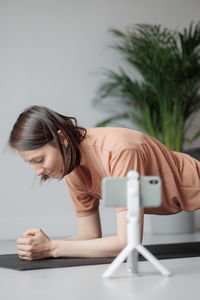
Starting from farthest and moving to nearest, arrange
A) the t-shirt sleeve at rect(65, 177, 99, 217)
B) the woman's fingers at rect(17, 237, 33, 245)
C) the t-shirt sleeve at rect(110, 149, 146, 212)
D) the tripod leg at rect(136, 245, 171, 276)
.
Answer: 1. the t-shirt sleeve at rect(65, 177, 99, 217)
2. the woman's fingers at rect(17, 237, 33, 245)
3. the t-shirt sleeve at rect(110, 149, 146, 212)
4. the tripod leg at rect(136, 245, 171, 276)

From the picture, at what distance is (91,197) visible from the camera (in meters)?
2.57

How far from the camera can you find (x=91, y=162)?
7.32 feet

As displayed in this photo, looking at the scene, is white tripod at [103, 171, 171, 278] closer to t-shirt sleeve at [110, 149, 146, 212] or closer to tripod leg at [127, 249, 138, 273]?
tripod leg at [127, 249, 138, 273]

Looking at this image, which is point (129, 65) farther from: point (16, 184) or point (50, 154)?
point (50, 154)

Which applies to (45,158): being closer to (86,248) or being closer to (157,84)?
(86,248)

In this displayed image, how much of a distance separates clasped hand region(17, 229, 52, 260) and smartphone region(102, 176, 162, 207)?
606 mm

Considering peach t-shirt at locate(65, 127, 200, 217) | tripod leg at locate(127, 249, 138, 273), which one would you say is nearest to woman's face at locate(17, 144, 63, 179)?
peach t-shirt at locate(65, 127, 200, 217)

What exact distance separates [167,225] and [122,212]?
2390mm

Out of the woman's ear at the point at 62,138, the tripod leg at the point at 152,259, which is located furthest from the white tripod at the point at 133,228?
the woman's ear at the point at 62,138

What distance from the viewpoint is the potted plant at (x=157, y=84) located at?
4504mm

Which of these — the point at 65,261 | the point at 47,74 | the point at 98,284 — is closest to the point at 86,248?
the point at 65,261

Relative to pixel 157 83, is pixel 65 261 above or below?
below

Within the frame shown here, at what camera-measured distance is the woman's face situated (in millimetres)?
Answer: 2068

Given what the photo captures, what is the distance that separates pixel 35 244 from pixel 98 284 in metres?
0.53
